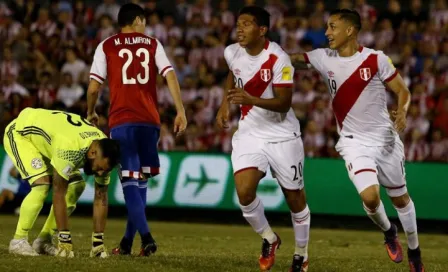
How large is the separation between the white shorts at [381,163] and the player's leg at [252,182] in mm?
889

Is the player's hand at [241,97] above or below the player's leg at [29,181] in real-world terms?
above

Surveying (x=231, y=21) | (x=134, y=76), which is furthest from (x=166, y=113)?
(x=134, y=76)

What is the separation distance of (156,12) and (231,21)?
1752 mm

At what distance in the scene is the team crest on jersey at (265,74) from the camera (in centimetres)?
1022

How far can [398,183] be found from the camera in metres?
10.7

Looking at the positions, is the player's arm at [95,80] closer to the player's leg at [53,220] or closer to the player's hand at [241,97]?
the player's leg at [53,220]

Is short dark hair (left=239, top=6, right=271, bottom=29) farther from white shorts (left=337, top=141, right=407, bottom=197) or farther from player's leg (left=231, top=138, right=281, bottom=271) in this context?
white shorts (left=337, top=141, right=407, bottom=197)

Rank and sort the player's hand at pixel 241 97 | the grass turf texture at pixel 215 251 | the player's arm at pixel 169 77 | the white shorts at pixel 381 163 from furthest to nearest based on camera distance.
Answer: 1. the player's arm at pixel 169 77
2. the white shorts at pixel 381 163
3. the grass turf texture at pixel 215 251
4. the player's hand at pixel 241 97

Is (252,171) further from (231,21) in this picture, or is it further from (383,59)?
(231,21)

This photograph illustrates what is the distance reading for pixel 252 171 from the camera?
33.3 feet

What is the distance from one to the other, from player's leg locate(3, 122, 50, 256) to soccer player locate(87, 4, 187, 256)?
750 millimetres

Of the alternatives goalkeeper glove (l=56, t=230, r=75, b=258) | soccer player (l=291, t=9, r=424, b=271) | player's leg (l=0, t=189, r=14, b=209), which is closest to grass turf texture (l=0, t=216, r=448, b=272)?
goalkeeper glove (l=56, t=230, r=75, b=258)

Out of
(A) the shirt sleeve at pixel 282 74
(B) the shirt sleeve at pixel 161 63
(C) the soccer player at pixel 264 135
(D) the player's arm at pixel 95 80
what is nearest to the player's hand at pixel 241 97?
(C) the soccer player at pixel 264 135

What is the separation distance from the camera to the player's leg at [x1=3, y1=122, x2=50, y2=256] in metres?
10.7
